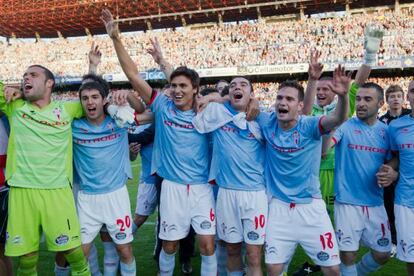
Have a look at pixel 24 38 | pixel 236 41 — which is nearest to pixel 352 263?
pixel 236 41

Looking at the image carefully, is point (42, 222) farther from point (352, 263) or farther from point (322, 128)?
point (352, 263)

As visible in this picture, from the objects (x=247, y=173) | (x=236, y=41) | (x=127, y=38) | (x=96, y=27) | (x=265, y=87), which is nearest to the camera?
(x=247, y=173)

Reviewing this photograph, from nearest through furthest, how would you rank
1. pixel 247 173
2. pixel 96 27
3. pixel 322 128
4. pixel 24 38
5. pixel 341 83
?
pixel 341 83 → pixel 322 128 → pixel 247 173 → pixel 96 27 → pixel 24 38

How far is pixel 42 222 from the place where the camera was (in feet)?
12.1

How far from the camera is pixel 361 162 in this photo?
13.3ft

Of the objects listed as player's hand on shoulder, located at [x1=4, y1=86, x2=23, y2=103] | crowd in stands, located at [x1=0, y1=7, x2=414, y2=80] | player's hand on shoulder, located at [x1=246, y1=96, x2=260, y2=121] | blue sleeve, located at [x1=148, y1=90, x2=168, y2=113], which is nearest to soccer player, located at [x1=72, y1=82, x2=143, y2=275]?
blue sleeve, located at [x1=148, y1=90, x2=168, y2=113]

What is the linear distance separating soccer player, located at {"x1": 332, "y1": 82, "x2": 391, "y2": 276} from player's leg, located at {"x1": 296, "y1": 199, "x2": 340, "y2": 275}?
1.33ft

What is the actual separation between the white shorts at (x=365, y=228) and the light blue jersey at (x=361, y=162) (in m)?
0.07

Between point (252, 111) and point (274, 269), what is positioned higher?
point (252, 111)

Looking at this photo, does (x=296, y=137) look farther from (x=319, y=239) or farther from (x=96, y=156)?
(x=96, y=156)

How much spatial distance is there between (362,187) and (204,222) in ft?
4.95

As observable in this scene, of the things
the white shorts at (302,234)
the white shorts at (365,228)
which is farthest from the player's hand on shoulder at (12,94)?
the white shorts at (365,228)

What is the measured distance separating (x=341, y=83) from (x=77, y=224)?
254cm

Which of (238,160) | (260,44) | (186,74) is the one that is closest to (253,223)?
(238,160)
